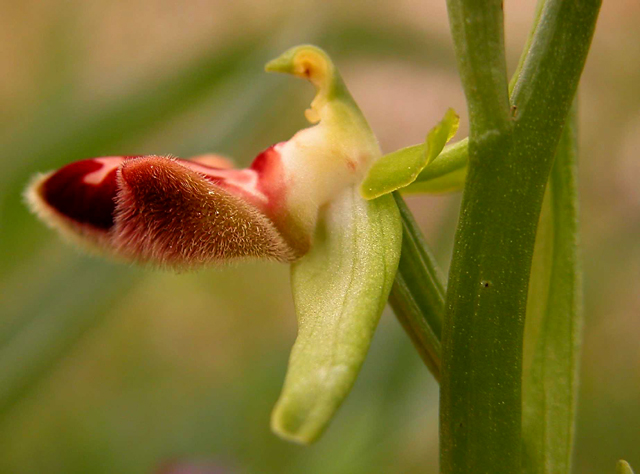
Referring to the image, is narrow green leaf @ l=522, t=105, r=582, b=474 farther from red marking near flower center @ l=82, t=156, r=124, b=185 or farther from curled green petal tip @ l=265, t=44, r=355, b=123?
red marking near flower center @ l=82, t=156, r=124, b=185

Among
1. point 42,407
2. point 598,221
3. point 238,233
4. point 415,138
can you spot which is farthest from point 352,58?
point 238,233

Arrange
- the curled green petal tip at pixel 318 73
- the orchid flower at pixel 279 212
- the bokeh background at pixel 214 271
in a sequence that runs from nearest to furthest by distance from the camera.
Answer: the orchid flower at pixel 279 212, the curled green petal tip at pixel 318 73, the bokeh background at pixel 214 271

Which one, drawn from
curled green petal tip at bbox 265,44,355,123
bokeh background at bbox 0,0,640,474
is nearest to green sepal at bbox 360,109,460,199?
curled green petal tip at bbox 265,44,355,123

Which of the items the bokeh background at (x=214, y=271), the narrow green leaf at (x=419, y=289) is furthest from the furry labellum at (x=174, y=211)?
the bokeh background at (x=214, y=271)

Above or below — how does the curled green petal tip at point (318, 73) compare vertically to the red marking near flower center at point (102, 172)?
below

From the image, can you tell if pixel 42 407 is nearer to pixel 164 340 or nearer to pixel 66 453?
pixel 66 453

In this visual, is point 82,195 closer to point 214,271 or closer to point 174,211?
point 174,211

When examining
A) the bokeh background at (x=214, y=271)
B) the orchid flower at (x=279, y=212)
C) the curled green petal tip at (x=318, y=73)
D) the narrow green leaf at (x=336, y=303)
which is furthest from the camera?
the bokeh background at (x=214, y=271)

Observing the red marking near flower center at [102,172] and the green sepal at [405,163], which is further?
the red marking near flower center at [102,172]

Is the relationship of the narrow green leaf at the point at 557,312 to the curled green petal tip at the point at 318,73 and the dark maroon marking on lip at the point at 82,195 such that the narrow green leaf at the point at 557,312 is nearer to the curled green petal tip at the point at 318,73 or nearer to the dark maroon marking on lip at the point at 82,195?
the curled green petal tip at the point at 318,73
